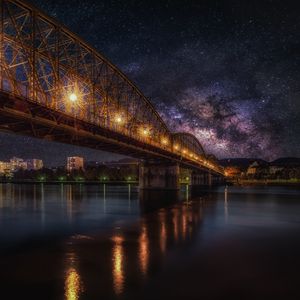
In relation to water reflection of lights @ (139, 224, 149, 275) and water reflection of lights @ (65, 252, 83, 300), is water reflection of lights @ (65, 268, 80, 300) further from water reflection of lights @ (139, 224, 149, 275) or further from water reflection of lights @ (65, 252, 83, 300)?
water reflection of lights @ (139, 224, 149, 275)

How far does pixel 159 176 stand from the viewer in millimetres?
113688

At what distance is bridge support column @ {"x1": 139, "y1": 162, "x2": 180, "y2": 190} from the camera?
4414 inches

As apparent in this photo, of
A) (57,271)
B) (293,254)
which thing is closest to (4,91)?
(57,271)

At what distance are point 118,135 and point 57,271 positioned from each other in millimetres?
41767

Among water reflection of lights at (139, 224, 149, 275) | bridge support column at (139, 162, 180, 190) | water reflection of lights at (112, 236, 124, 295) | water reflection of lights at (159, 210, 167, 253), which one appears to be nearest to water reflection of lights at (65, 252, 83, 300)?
water reflection of lights at (112, 236, 124, 295)

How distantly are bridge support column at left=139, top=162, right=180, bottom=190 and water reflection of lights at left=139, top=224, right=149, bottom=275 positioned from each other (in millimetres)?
80872

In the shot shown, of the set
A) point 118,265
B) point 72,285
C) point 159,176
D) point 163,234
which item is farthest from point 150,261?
point 159,176

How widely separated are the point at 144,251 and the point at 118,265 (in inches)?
153

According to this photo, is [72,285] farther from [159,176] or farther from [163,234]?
[159,176]

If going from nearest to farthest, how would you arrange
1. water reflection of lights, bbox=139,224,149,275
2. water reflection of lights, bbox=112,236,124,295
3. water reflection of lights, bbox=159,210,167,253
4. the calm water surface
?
the calm water surface → water reflection of lights, bbox=112,236,124,295 → water reflection of lights, bbox=139,224,149,275 → water reflection of lights, bbox=159,210,167,253

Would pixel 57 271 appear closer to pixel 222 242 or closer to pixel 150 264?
pixel 150 264

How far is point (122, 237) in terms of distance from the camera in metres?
28.7

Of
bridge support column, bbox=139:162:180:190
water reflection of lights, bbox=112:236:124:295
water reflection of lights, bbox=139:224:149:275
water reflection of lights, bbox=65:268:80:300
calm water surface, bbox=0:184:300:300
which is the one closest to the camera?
water reflection of lights, bbox=65:268:80:300

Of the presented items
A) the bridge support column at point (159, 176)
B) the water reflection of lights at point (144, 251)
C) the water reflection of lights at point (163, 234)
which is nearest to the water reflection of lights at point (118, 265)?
the water reflection of lights at point (144, 251)
